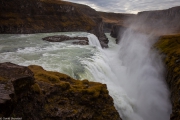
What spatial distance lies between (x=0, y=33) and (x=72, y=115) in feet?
134

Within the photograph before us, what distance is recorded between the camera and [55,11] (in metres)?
58.1

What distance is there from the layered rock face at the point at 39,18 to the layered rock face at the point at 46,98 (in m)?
38.1

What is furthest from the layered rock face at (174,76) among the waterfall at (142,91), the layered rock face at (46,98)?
the layered rock face at (46,98)

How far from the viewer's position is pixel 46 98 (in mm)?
7836

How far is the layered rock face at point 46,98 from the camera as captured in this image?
5879 millimetres

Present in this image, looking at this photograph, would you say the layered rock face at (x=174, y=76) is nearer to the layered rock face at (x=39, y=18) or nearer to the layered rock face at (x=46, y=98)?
the layered rock face at (x=46, y=98)

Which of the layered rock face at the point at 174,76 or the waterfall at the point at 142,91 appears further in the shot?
the waterfall at the point at 142,91

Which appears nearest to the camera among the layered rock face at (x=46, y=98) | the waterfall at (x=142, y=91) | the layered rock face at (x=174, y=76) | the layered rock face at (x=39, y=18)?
the layered rock face at (x=46, y=98)

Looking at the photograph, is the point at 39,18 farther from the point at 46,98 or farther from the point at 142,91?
the point at 46,98

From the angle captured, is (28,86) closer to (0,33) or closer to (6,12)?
(0,33)

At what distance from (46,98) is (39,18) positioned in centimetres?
4979

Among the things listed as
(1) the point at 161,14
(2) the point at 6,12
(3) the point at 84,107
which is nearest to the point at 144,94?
(3) the point at 84,107

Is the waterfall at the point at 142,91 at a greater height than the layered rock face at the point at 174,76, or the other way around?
the layered rock face at the point at 174,76

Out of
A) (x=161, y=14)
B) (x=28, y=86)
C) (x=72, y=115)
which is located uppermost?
(x=161, y=14)
